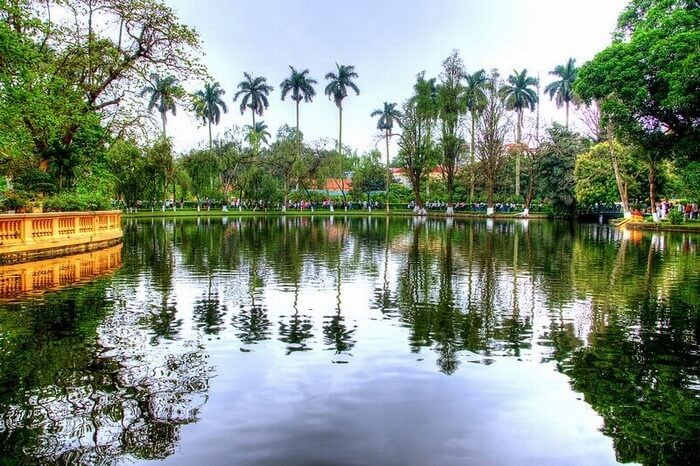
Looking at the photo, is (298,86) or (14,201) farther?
(298,86)

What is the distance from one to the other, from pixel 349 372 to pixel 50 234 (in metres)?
16.5

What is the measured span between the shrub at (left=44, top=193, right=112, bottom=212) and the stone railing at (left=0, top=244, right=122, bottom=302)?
4.01 m

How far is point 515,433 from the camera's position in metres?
5.30

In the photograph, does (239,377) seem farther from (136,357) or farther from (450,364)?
(450,364)

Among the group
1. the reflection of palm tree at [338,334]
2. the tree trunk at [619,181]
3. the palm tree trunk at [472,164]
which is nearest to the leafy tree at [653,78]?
the tree trunk at [619,181]

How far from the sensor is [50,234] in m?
19.7

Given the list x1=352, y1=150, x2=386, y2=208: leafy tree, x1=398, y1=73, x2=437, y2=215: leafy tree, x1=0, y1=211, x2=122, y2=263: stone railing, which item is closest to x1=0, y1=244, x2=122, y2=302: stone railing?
x1=0, y1=211, x2=122, y2=263: stone railing

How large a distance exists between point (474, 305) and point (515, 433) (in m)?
5.84

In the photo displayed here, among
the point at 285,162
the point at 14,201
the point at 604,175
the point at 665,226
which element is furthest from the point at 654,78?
the point at 285,162

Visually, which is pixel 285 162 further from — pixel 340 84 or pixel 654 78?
pixel 654 78

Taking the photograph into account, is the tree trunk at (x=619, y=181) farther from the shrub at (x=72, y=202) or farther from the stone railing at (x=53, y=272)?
the stone railing at (x=53, y=272)

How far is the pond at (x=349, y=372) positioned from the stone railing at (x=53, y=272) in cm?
31

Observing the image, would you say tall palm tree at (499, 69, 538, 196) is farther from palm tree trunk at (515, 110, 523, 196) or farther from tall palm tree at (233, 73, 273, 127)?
tall palm tree at (233, 73, 273, 127)

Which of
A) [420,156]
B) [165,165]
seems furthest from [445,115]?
[165,165]
